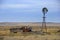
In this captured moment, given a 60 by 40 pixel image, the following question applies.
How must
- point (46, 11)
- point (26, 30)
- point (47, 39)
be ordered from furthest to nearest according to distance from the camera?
point (26, 30), point (46, 11), point (47, 39)

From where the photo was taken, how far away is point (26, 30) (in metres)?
42.8

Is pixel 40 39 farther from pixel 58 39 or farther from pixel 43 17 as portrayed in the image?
pixel 43 17

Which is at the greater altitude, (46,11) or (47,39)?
(46,11)

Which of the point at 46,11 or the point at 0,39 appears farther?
the point at 46,11

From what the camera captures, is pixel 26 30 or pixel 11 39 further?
pixel 26 30

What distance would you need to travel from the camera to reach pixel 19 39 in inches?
1310

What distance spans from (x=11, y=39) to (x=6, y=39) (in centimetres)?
65

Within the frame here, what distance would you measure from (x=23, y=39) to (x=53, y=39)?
390 centimetres

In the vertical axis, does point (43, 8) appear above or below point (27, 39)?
above

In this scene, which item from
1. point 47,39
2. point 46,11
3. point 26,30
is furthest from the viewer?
point 26,30

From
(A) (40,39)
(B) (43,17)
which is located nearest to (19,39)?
(A) (40,39)

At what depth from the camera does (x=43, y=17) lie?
39469 mm

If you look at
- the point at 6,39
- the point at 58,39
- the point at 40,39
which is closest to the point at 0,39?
the point at 6,39

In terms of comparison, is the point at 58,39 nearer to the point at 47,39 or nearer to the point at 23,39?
the point at 47,39
